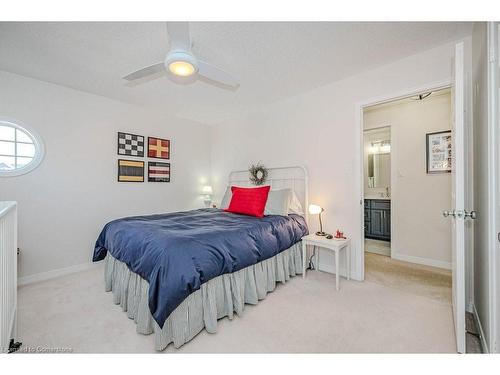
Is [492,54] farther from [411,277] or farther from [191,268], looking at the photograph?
[411,277]

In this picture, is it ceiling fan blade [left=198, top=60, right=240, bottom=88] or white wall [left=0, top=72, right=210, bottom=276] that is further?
white wall [left=0, top=72, right=210, bottom=276]

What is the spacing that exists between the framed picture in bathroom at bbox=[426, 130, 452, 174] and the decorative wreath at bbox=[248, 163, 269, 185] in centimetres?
234

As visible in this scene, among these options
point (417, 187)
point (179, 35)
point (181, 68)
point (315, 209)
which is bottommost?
point (315, 209)

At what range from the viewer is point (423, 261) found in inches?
125

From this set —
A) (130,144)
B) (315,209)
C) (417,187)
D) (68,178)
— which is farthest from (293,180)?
(68,178)

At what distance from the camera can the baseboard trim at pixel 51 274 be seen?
2.66 meters

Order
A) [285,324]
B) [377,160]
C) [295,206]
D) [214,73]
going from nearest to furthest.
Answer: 1. [285,324]
2. [214,73]
3. [295,206]
4. [377,160]

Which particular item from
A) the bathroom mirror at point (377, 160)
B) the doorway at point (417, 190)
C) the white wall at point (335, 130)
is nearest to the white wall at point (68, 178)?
the white wall at point (335, 130)

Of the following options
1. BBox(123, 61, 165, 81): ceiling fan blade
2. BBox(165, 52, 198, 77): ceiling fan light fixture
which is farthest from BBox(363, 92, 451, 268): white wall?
BBox(123, 61, 165, 81): ceiling fan blade

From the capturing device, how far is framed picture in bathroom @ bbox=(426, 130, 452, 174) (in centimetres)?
305

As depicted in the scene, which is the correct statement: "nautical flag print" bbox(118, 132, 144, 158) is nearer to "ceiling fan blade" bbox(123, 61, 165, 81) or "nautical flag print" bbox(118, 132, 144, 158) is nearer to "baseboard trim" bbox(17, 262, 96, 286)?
"baseboard trim" bbox(17, 262, 96, 286)

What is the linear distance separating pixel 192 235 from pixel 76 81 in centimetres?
263

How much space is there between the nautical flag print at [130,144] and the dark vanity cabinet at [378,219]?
420cm

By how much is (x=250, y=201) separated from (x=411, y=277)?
216 cm
